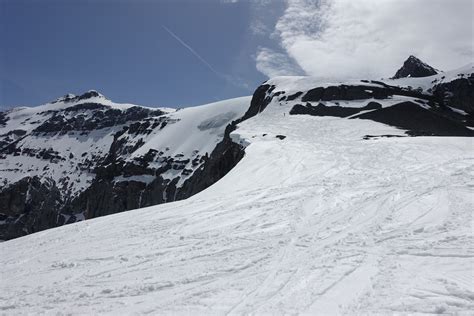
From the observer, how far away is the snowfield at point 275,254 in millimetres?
5898

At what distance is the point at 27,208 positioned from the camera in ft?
493

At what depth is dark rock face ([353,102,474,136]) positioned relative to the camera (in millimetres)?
44928

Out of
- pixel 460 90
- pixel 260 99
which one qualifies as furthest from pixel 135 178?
pixel 460 90

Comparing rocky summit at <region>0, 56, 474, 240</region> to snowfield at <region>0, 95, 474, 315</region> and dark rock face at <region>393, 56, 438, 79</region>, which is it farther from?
snowfield at <region>0, 95, 474, 315</region>

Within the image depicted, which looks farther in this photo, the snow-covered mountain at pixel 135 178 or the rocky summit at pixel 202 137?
the snow-covered mountain at pixel 135 178

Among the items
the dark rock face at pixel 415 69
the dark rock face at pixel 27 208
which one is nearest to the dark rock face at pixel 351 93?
the dark rock face at pixel 415 69

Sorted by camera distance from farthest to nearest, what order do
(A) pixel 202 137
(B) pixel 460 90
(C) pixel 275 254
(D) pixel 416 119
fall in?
(A) pixel 202 137 → (B) pixel 460 90 → (D) pixel 416 119 → (C) pixel 275 254

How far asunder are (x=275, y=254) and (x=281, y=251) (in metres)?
0.21

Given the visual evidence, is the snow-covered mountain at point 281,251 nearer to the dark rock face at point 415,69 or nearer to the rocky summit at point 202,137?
the rocky summit at point 202,137

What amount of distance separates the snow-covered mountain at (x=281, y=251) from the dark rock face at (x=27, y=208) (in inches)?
5687

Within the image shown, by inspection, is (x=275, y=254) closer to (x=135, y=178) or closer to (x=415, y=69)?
(x=135, y=178)

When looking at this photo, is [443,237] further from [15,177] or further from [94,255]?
[15,177]

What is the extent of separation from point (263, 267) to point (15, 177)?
225 meters

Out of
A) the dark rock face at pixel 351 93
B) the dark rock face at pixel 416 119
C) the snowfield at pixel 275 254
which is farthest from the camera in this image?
the dark rock face at pixel 351 93
